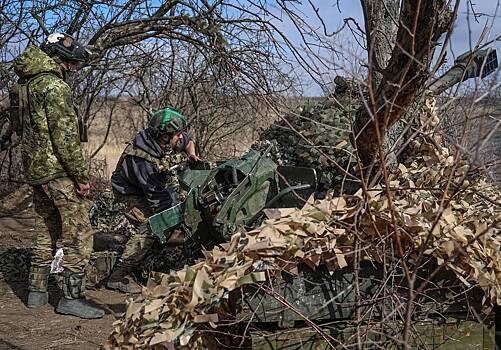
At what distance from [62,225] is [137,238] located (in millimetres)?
863

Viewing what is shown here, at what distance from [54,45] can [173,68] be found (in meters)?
5.67

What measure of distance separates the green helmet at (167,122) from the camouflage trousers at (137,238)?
789 millimetres

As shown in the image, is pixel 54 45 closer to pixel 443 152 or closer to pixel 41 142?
pixel 41 142

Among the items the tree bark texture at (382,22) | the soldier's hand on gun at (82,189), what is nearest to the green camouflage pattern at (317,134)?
the tree bark texture at (382,22)

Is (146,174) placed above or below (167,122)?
below

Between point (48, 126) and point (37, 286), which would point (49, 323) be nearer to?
point (37, 286)

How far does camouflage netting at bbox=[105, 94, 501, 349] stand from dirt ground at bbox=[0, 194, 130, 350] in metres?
2.25

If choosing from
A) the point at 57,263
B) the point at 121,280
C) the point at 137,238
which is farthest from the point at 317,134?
the point at 57,263

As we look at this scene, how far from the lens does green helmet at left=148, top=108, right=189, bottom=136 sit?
6582 mm

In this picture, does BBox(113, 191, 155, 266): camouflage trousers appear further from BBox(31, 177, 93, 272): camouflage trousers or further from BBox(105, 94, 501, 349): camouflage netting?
BBox(105, 94, 501, 349): camouflage netting

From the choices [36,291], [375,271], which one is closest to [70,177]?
[36,291]

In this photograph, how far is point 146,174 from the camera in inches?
267

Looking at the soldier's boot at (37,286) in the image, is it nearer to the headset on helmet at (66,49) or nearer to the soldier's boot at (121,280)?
the soldier's boot at (121,280)

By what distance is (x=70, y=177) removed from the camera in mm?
6195
